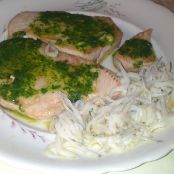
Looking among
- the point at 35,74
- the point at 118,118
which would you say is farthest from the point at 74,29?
the point at 118,118

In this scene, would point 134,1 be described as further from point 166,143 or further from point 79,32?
point 166,143

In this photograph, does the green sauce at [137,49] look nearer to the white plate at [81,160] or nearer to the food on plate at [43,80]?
the white plate at [81,160]

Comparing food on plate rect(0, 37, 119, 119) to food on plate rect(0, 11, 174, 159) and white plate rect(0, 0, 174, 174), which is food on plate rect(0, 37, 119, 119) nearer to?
food on plate rect(0, 11, 174, 159)

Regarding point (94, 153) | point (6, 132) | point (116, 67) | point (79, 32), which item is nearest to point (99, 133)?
point (94, 153)

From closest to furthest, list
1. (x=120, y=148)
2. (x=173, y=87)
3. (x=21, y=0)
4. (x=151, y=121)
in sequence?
(x=120, y=148) → (x=151, y=121) → (x=173, y=87) → (x=21, y=0)

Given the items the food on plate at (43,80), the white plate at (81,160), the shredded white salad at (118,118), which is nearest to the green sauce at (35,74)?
the food on plate at (43,80)

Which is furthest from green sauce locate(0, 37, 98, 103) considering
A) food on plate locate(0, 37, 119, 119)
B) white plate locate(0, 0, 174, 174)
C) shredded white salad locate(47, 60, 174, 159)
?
white plate locate(0, 0, 174, 174)
